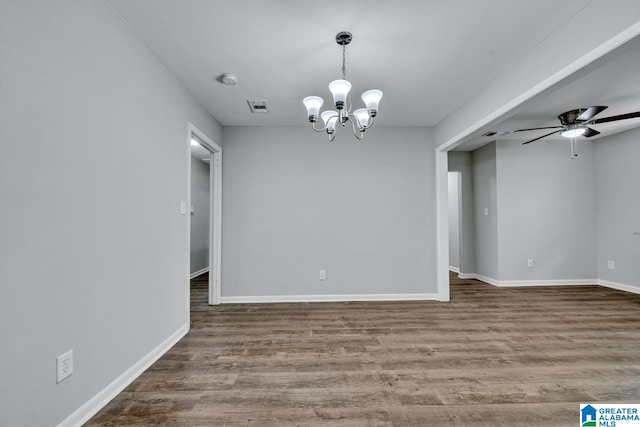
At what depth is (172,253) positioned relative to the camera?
2.69 metres

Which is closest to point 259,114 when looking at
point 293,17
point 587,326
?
point 293,17

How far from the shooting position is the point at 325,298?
4188 mm

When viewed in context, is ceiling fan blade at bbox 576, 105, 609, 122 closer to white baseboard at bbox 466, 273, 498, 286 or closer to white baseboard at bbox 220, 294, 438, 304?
white baseboard at bbox 220, 294, 438, 304

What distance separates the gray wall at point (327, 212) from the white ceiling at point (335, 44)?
101cm

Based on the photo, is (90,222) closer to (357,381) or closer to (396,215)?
(357,381)

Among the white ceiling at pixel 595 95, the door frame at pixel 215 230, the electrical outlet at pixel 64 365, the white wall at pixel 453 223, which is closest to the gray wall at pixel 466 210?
the white wall at pixel 453 223

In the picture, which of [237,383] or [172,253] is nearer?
[237,383]

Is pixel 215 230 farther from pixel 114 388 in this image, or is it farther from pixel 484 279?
pixel 484 279

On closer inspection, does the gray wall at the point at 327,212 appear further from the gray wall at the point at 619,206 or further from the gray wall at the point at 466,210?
the gray wall at the point at 619,206

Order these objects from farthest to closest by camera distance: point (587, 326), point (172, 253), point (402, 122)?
point (402, 122) → point (587, 326) → point (172, 253)

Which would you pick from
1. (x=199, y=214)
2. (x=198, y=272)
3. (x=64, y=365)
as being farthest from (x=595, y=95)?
(x=198, y=272)

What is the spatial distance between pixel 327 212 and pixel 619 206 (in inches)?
188

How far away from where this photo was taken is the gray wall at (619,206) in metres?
4.59

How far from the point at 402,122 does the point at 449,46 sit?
1794 mm
